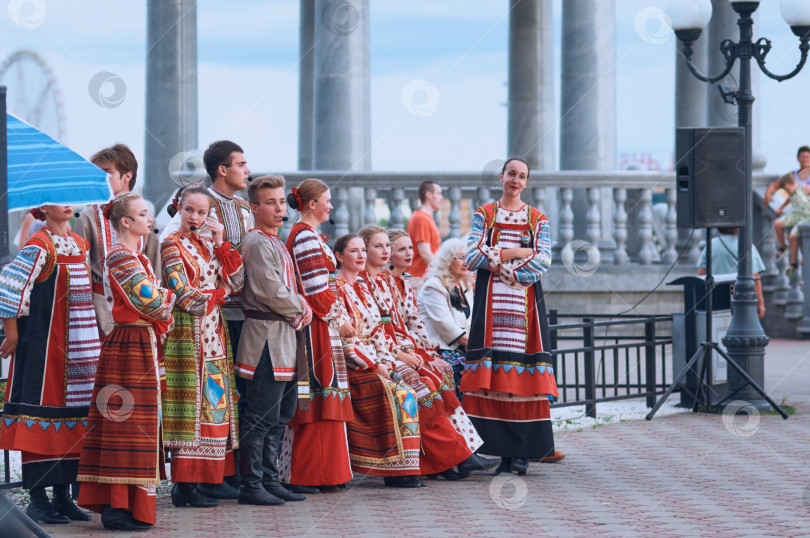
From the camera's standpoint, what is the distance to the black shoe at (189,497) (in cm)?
740

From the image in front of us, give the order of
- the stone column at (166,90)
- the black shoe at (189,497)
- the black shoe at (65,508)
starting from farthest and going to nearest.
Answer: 1. the stone column at (166,90)
2. the black shoe at (189,497)
3. the black shoe at (65,508)

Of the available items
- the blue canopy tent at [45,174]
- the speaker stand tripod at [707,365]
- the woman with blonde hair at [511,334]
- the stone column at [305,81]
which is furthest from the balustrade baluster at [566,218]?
the blue canopy tent at [45,174]

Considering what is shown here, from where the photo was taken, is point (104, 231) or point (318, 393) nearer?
point (104, 231)

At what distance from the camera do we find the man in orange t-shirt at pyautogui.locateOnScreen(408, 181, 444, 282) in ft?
40.6

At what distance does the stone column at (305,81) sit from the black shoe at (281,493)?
47.7 ft

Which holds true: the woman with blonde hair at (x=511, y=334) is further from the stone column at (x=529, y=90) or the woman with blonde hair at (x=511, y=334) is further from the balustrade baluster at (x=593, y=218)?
the stone column at (x=529, y=90)

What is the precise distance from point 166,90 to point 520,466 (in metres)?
11.8

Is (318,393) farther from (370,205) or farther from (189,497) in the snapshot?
(370,205)

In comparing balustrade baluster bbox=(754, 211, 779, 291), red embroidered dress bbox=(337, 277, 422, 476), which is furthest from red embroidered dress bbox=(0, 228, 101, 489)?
balustrade baluster bbox=(754, 211, 779, 291)

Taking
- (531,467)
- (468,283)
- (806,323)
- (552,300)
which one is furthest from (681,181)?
(806,323)

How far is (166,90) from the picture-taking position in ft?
62.2

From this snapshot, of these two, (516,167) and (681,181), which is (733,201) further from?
(516,167)

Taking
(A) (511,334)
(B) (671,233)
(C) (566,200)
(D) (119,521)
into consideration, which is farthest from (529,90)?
(D) (119,521)

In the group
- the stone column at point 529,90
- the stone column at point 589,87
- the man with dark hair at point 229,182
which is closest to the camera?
the man with dark hair at point 229,182
